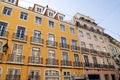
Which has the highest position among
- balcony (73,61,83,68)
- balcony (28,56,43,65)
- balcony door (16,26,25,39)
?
balcony door (16,26,25,39)

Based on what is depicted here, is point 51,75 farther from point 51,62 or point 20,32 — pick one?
point 20,32

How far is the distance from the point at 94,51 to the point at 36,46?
12583 mm

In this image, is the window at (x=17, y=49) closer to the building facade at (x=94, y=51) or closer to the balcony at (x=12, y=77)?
the balcony at (x=12, y=77)

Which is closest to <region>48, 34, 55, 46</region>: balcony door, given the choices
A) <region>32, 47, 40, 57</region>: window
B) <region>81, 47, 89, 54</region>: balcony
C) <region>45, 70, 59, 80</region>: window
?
<region>32, 47, 40, 57</region>: window

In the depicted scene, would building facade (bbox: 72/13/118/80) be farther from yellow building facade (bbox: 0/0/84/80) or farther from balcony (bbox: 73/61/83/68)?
yellow building facade (bbox: 0/0/84/80)

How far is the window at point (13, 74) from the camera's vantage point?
1284 cm

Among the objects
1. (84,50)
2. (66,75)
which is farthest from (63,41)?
(66,75)

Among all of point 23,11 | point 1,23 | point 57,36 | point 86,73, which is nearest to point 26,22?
point 23,11

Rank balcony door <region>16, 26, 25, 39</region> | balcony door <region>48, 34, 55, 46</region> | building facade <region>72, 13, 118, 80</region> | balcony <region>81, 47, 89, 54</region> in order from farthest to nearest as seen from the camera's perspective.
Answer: balcony <region>81, 47, 89, 54</region> < building facade <region>72, 13, 118, 80</region> < balcony door <region>48, 34, 55, 46</region> < balcony door <region>16, 26, 25, 39</region>

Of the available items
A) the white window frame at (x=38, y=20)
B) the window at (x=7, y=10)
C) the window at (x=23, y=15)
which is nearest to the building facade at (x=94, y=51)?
the white window frame at (x=38, y=20)

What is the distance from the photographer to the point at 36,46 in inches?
646

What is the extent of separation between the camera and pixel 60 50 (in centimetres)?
1855

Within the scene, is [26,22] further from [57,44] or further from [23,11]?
[57,44]

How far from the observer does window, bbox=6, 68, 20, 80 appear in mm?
12839
